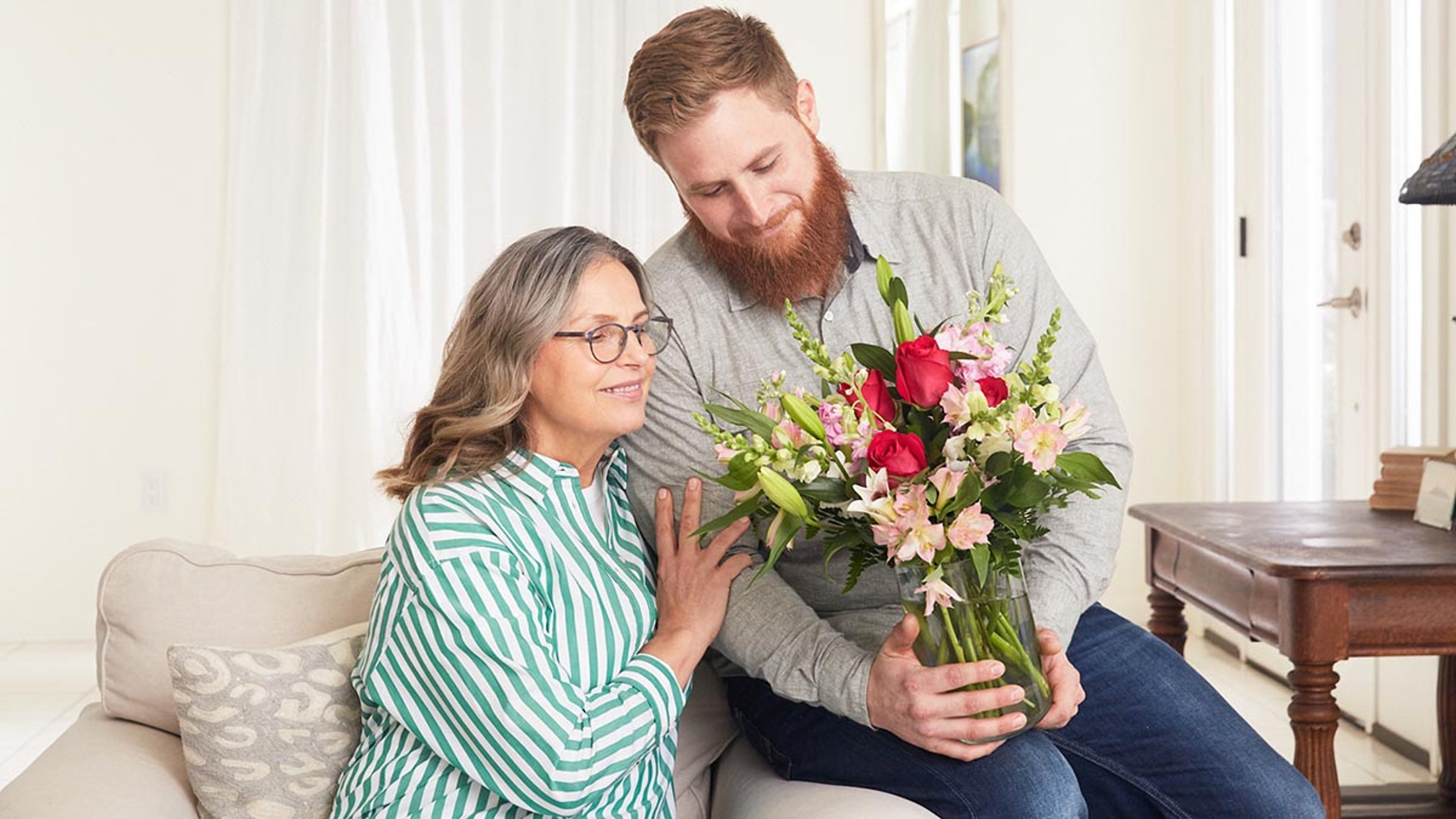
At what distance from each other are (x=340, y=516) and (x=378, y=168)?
1186 millimetres

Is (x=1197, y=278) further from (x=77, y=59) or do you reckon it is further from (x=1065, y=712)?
(x=77, y=59)

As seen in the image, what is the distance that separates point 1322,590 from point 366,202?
12.0ft

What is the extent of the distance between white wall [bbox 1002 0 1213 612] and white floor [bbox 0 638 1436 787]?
0.84 m

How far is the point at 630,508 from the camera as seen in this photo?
Result: 1929 mm

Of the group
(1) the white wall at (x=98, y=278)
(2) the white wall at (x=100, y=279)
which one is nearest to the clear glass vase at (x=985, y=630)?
(2) the white wall at (x=100, y=279)

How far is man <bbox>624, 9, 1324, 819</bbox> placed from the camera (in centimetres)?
175

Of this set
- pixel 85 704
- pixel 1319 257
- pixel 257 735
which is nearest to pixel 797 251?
pixel 257 735

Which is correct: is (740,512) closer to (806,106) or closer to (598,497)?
(598,497)

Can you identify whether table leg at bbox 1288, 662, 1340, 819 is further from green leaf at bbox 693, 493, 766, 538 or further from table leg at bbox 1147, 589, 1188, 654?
green leaf at bbox 693, 493, 766, 538

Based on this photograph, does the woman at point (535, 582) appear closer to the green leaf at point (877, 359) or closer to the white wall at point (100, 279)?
the green leaf at point (877, 359)

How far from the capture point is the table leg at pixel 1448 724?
2.78 meters

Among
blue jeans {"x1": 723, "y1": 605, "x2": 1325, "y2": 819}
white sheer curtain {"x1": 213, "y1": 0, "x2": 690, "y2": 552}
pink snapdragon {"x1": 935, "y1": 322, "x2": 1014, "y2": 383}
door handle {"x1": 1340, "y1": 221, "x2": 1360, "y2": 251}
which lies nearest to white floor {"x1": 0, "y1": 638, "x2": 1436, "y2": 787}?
white sheer curtain {"x1": 213, "y1": 0, "x2": 690, "y2": 552}

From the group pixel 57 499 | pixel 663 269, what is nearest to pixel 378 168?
pixel 57 499

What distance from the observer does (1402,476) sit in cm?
260
